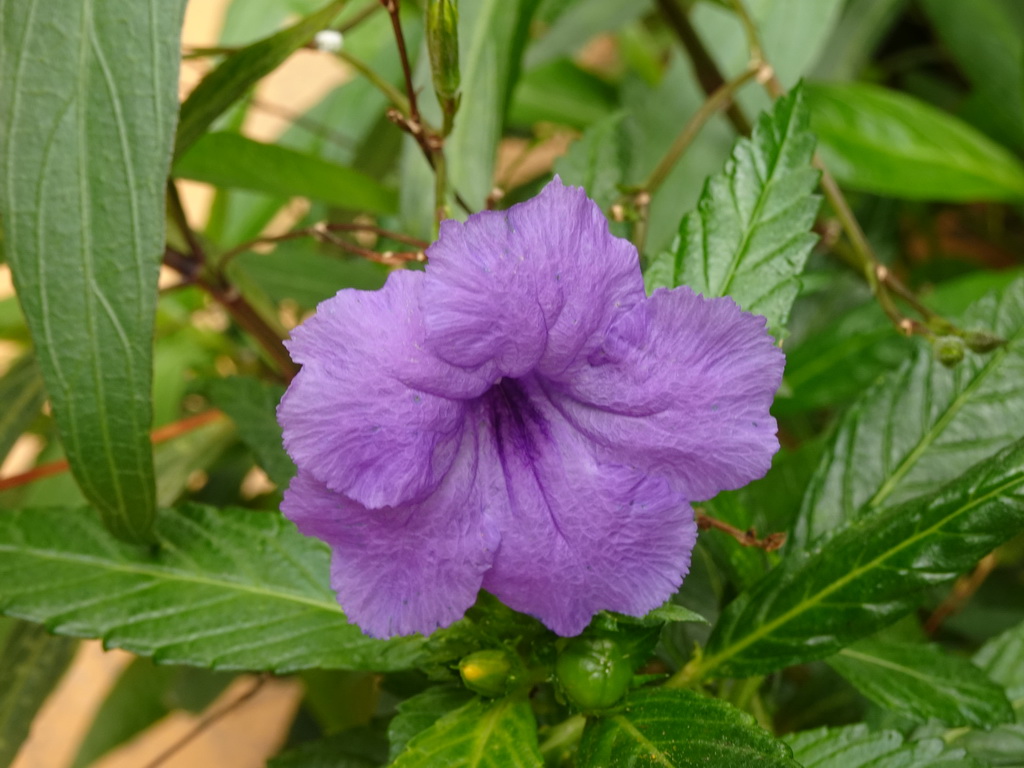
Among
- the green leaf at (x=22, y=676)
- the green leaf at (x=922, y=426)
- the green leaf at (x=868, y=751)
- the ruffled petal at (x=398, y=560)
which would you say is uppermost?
the ruffled petal at (x=398, y=560)

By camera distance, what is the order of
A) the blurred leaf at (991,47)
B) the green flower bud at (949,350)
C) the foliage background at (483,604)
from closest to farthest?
the foliage background at (483,604), the green flower bud at (949,350), the blurred leaf at (991,47)

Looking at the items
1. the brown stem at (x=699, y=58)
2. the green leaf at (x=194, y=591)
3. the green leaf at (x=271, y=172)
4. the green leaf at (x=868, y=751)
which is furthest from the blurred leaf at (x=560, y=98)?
the green leaf at (x=868, y=751)

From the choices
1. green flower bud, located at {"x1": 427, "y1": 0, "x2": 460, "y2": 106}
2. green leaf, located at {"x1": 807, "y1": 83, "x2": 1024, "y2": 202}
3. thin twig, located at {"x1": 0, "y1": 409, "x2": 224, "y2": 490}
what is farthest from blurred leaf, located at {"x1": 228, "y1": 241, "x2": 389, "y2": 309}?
green leaf, located at {"x1": 807, "y1": 83, "x2": 1024, "y2": 202}

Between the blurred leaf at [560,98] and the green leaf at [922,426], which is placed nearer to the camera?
the green leaf at [922,426]

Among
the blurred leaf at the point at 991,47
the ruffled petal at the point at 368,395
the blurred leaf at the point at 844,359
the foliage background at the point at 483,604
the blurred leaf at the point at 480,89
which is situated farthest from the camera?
the blurred leaf at the point at 991,47

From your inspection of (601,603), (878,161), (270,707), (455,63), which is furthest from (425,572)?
(270,707)

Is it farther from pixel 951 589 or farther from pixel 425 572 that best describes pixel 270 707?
pixel 425 572

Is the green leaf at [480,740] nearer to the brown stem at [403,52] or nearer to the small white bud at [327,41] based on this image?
the brown stem at [403,52]

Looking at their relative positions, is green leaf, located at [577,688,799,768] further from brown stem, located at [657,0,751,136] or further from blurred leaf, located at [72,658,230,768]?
blurred leaf, located at [72,658,230,768]
